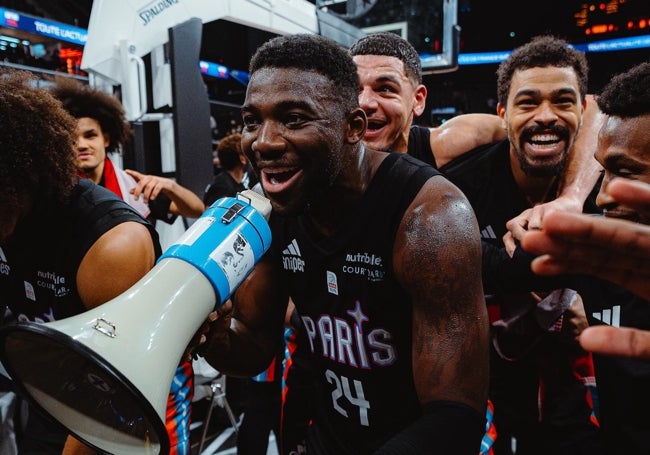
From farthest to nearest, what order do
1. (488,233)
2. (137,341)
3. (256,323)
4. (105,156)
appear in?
(105,156)
(488,233)
(256,323)
(137,341)

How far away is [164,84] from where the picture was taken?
12.4 feet

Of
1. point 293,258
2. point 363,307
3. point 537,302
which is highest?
point 293,258

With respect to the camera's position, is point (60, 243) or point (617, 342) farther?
point (60, 243)

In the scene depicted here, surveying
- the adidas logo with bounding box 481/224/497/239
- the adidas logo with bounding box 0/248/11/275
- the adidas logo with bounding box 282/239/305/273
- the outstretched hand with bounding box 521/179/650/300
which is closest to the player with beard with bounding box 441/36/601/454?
the adidas logo with bounding box 481/224/497/239

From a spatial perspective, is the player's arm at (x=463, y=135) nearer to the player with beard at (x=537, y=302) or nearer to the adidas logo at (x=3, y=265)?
the player with beard at (x=537, y=302)

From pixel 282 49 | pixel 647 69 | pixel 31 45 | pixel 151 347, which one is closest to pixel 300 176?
pixel 282 49

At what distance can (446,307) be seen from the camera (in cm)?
124

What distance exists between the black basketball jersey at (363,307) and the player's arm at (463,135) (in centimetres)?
115

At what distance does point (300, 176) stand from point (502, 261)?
84 centimetres

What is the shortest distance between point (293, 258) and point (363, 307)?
0.29 metres

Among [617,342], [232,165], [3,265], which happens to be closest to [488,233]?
[617,342]

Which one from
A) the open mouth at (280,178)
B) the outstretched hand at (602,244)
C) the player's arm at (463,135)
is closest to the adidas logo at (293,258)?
the open mouth at (280,178)

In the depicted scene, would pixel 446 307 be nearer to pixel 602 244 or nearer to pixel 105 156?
pixel 602 244

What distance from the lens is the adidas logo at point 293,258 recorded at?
157cm
